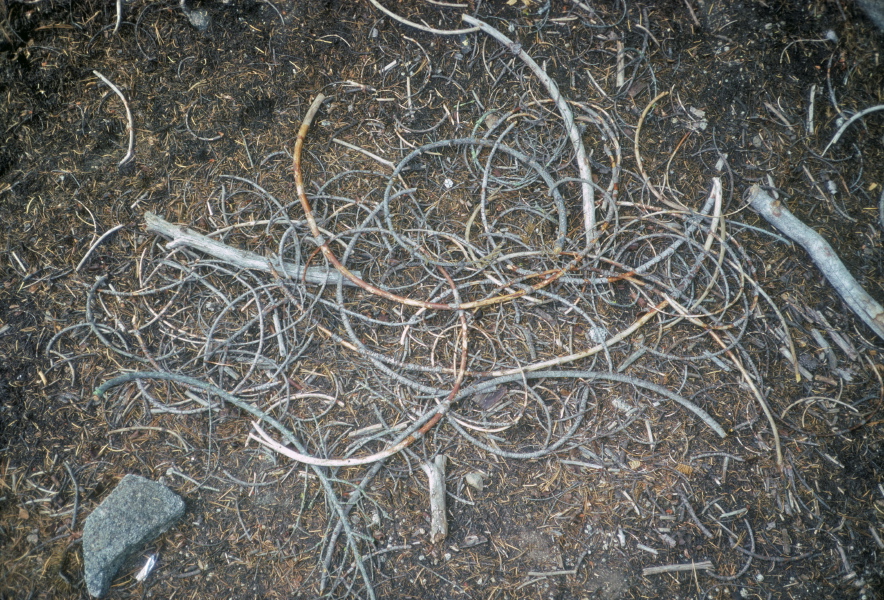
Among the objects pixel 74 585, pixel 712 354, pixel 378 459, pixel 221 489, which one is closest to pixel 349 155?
pixel 378 459

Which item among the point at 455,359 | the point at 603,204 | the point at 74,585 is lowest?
the point at 74,585

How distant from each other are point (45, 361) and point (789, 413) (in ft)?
13.8

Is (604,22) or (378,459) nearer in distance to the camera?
(378,459)

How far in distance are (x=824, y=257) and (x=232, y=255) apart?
3.38 meters

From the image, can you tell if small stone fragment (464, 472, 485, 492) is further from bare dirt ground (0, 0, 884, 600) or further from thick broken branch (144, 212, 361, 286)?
thick broken branch (144, 212, 361, 286)

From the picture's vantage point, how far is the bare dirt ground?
2648 mm

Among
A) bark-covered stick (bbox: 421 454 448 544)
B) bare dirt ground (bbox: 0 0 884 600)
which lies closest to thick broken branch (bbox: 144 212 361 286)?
bare dirt ground (bbox: 0 0 884 600)

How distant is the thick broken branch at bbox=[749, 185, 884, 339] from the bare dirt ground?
0.27ft

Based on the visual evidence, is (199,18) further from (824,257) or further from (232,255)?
(824,257)

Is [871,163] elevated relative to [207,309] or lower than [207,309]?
elevated

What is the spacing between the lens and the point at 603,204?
2975 mm

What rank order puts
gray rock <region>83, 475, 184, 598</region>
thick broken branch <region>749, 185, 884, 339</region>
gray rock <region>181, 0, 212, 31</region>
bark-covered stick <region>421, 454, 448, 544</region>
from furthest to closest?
gray rock <region>181, 0, 212, 31</region> → thick broken branch <region>749, 185, 884, 339</region> → bark-covered stick <region>421, 454, 448, 544</region> → gray rock <region>83, 475, 184, 598</region>

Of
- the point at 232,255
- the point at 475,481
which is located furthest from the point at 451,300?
the point at 232,255

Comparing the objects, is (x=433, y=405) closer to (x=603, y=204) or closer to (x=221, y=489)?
(x=221, y=489)
